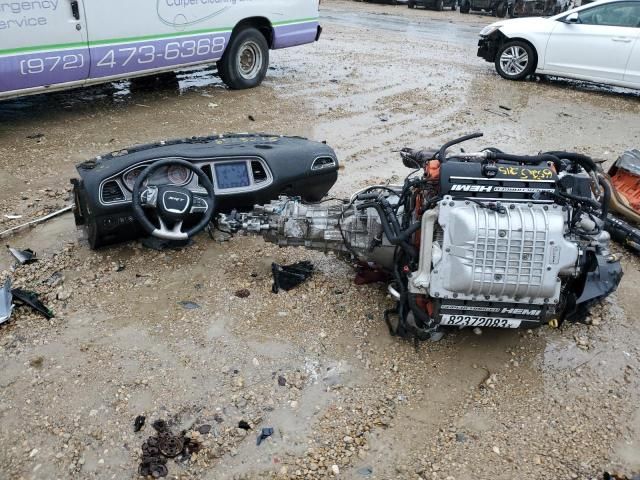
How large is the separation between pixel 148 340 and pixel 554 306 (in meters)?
2.42

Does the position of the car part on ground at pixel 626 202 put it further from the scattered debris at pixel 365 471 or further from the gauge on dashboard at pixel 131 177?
the gauge on dashboard at pixel 131 177

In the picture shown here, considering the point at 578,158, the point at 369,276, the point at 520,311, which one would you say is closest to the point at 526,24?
the point at 578,158

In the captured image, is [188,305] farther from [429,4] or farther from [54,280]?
[429,4]

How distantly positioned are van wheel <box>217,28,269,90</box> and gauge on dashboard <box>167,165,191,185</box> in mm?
4859

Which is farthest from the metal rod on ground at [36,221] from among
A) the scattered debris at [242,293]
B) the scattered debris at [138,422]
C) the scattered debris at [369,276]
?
the scattered debris at [369,276]

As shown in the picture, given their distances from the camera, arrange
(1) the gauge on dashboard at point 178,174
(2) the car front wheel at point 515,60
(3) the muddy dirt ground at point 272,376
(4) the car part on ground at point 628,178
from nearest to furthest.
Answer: (3) the muddy dirt ground at point 272,376
(1) the gauge on dashboard at point 178,174
(4) the car part on ground at point 628,178
(2) the car front wheel at point 515,60

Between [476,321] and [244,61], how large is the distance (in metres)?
6.75

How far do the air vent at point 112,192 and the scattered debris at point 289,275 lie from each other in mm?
1183

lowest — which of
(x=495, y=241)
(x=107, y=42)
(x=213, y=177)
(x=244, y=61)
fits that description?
(x=244, y=61)

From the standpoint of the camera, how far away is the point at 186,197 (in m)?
3.76

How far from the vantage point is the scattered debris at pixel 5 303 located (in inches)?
139

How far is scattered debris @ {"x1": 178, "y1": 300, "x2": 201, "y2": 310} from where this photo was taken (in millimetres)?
3826

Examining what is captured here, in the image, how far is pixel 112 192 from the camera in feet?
13.0

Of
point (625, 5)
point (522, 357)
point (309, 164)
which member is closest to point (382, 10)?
point (625, 5)
